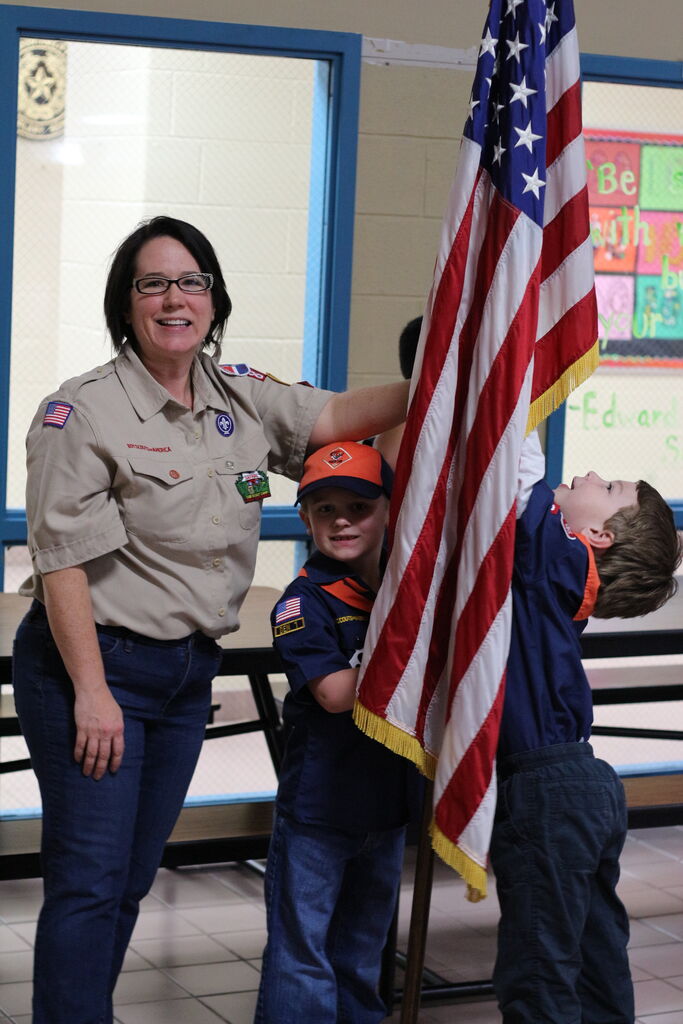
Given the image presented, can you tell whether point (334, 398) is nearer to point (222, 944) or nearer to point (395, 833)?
point (395, 833)

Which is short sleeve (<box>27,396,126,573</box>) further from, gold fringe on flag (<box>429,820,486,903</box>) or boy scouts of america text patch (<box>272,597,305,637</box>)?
gold fringe on flag (<box>429,820,486,903</box>)

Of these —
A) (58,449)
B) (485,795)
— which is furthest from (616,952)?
(58,449)

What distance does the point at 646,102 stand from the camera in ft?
14.8

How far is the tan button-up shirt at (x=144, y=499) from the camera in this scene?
7.13 feet

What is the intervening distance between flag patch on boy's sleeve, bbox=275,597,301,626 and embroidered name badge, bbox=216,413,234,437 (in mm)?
310

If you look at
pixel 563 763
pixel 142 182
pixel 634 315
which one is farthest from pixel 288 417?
pixel 634 315

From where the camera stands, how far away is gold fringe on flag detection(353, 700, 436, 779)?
7.22 ft

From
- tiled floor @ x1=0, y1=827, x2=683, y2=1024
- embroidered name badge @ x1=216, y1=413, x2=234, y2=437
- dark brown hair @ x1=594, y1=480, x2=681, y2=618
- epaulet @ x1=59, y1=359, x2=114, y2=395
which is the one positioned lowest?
tiled floor @ x1=0, y1=827, x2=683, y2=1024

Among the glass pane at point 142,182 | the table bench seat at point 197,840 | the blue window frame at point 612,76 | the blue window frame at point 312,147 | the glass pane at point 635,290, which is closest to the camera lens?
the table bench seat at point 197,840

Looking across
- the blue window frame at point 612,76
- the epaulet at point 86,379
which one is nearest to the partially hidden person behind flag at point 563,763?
the epaulet at point 86,379

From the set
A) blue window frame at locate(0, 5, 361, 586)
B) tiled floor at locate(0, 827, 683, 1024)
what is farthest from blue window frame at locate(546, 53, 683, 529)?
tiled floor at locate(0, 827, 683, 1024)

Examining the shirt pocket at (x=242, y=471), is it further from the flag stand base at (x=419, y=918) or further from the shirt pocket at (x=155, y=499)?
the flag stand base at (x=419, y=918)

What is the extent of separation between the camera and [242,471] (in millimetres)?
2352

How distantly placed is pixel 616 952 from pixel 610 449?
2683mm
